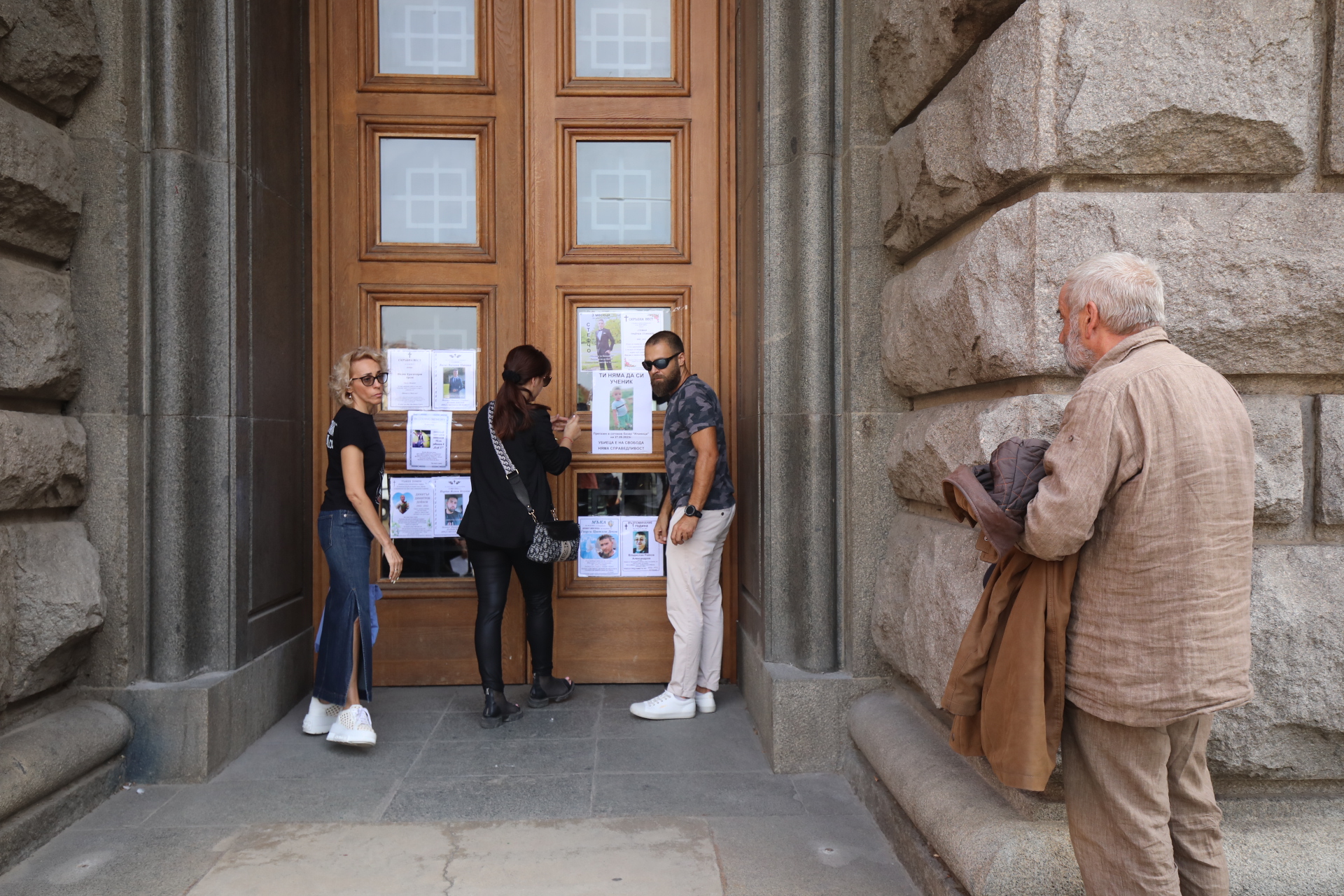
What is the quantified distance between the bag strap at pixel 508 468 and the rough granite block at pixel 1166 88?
278cm

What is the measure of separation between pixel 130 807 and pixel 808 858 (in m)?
2.62

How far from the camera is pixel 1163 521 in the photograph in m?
1.83

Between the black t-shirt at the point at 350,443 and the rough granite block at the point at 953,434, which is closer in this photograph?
the rough granite block at the point at 953,434

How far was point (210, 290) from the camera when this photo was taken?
3914 mm

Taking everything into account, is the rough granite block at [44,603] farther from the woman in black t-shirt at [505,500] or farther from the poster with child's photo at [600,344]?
the poster with child's photo at [600,344]

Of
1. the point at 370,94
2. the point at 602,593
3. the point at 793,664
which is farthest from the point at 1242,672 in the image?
the point at 370,94

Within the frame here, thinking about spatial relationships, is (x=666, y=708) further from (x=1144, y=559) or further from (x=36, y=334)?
(x=36, y=334)

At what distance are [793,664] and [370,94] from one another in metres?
3.79

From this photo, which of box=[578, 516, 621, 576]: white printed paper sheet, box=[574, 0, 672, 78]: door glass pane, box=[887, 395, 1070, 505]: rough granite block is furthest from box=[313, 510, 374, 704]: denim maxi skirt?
box=[574, 0, 672, 78]: door glass pane

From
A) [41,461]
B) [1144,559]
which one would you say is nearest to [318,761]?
Result: [41,461]

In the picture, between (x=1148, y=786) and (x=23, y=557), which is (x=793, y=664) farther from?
(x=23, y=557)

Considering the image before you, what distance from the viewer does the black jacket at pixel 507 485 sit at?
4.36 metres

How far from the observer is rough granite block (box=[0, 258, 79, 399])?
3.11 m

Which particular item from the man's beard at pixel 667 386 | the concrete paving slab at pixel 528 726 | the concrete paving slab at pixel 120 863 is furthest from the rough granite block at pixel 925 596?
the concrete paving slab at pixel 120 863
